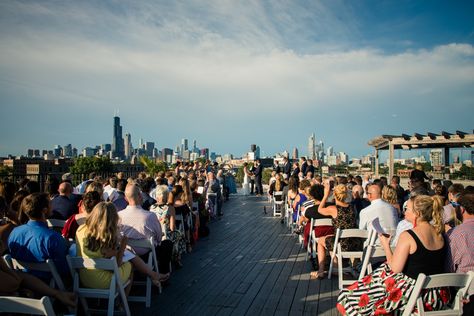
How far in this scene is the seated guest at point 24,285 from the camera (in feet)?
8.18

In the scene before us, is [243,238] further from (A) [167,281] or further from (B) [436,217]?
(B) [436,217]

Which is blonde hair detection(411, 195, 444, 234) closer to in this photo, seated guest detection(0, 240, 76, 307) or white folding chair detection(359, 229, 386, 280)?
white folding chair detection(359, 229, 386, 280)

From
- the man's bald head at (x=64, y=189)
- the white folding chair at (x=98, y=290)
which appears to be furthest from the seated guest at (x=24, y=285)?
the man's bald head at (x=64, y=189)

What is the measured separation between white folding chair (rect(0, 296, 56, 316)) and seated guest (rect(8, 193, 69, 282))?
99cm

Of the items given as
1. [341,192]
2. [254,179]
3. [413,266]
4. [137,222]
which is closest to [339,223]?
[341,192]

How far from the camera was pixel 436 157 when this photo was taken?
16.4 metres

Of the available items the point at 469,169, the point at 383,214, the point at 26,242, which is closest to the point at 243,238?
the point at 383,214

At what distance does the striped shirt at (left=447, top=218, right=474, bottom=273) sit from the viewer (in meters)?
2.79

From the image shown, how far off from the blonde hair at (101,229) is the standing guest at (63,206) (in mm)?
2147

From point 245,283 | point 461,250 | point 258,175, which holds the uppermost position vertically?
point 258,175

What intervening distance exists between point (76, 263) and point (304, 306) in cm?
247

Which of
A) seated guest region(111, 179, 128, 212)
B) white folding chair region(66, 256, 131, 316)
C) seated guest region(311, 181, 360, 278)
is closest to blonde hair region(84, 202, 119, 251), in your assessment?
white folding chair region(66, 256, 131, 316)

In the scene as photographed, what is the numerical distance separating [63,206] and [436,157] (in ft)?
56.1

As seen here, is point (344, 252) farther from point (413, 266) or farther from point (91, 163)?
point (91, 163)
